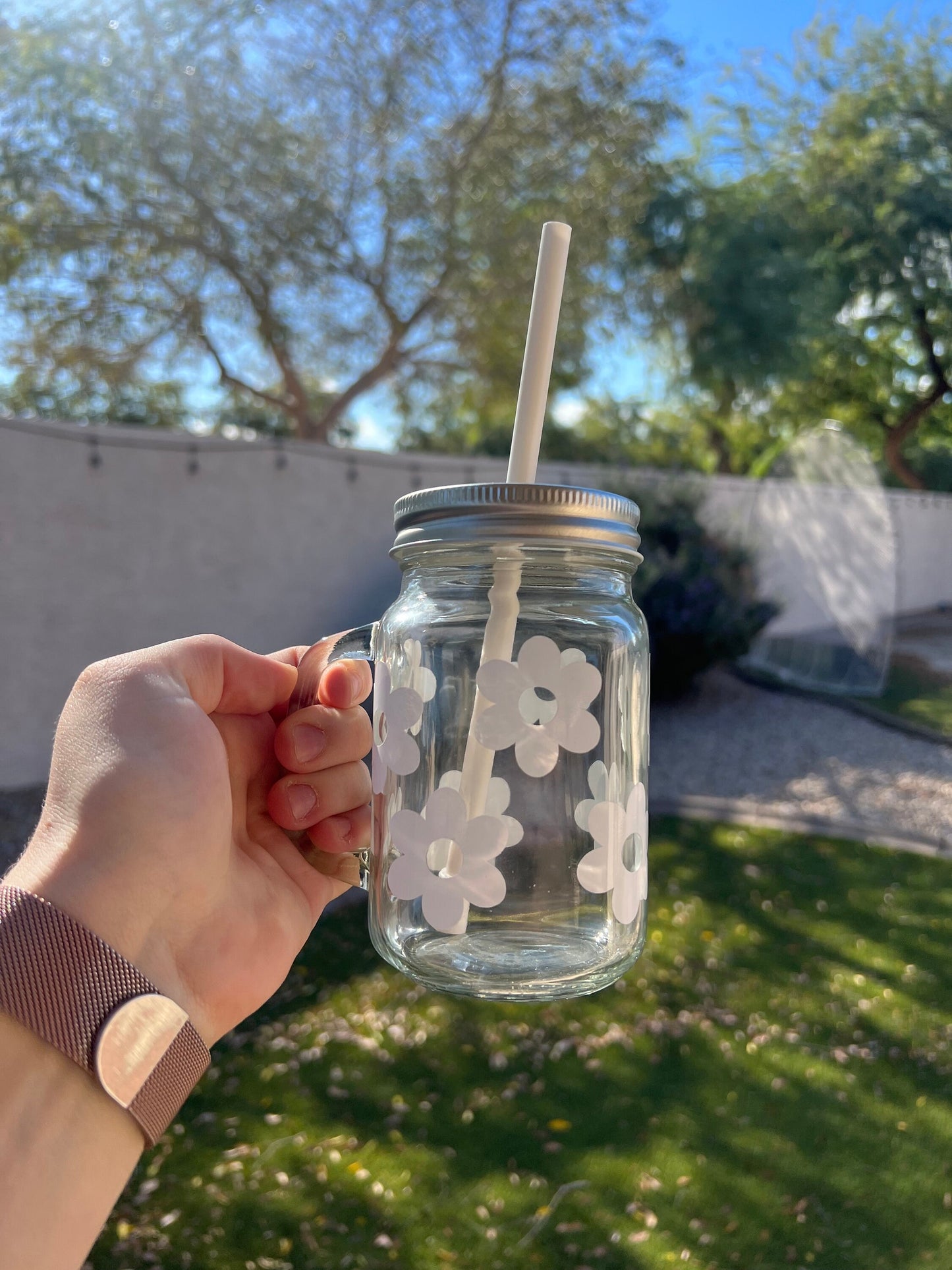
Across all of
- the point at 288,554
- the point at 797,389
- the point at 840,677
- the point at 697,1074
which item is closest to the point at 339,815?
the point at 697,1074

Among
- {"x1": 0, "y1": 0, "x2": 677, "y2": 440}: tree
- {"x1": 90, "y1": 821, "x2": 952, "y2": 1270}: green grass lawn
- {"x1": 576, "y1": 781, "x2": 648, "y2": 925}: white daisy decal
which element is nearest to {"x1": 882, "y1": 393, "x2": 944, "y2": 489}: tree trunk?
{"x1": 0, "y1": 0, "x2": 677, "y2": 440}: tree

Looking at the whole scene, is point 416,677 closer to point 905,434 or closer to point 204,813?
point 204,813

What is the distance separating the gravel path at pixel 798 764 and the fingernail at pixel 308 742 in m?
5.38

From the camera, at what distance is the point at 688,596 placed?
321 inches

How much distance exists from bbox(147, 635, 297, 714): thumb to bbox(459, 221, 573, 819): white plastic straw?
1.54ft

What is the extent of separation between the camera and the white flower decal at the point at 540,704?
1153 mm

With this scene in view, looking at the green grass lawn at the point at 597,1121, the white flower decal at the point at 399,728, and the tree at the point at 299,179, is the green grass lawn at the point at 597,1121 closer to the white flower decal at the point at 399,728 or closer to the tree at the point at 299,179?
the white flower decal at the point at 399,728

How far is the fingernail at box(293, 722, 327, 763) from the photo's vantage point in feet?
4.94

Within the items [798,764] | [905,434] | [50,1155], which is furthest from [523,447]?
[905,434]

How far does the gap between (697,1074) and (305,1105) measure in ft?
4.86

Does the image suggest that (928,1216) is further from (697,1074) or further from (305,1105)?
(305,1105)

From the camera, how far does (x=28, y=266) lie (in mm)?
10602

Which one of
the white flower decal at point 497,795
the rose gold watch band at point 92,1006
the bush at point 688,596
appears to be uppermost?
the white flower decal at point 497,795

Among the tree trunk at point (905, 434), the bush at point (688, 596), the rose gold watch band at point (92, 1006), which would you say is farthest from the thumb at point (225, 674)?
the tree trunk at point (905, 434)
